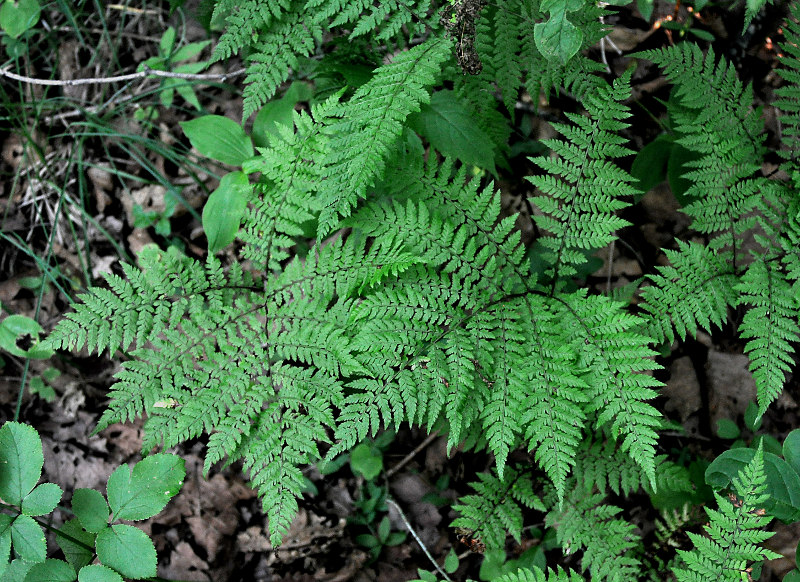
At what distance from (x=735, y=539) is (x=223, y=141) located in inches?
113

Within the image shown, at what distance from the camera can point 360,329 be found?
90.9 inches

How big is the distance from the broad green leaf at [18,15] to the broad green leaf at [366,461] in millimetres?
3358

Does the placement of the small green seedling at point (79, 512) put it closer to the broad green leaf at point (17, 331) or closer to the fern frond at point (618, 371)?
the broad green leaf at point (17, 331)

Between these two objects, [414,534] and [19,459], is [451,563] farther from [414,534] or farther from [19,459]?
[19,459]

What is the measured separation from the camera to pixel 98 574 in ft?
7.41

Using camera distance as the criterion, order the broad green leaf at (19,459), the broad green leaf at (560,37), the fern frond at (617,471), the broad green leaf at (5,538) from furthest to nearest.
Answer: the fern frond at (617,471) → the broad green leaf at (19,459) → the broad green leaf at (5,538) → the broad green leaf at (560,37)

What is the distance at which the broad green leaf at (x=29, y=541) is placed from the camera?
7.27 ft

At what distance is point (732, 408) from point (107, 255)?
399 centimetres

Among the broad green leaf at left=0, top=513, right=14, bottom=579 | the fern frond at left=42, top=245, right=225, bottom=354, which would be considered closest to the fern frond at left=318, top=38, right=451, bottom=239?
the fern frond at left=42, top=245, right=225, bottom=354

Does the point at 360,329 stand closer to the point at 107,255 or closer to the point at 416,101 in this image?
the point at 416,101

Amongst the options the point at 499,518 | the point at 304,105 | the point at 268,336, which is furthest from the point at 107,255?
the point at 499,518

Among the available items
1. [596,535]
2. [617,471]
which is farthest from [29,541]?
[617,471]

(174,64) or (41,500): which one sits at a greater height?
(174,64)

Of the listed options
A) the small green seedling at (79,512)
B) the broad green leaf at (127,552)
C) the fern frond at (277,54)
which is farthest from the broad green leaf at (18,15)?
the broad green leaf at (127,552)
